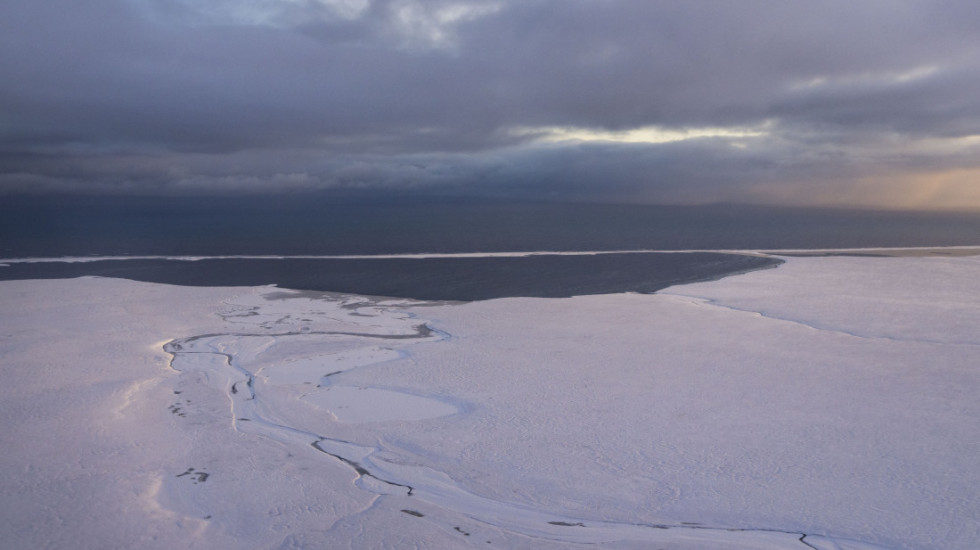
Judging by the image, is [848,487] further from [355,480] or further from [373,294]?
[373,294]

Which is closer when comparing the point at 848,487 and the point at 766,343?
the point at 848,487

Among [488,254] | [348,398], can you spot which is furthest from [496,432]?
[488,254]

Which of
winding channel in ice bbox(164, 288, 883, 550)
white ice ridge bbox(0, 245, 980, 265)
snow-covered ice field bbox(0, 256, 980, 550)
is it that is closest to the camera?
winding channel in ice bbox(164, 288, 883, 550)

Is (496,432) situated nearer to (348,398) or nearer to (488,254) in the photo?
(348,398)

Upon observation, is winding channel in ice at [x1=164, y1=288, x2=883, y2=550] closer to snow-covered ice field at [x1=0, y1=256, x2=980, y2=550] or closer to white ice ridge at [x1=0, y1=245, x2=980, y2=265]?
snow-covered ice field at [x1=0, y1=256, x2=980, y2=550]

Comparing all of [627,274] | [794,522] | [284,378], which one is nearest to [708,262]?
[627,274]

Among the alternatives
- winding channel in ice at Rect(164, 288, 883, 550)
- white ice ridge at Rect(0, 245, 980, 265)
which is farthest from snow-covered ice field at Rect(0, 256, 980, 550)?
white ice ridge at Rect(0, 245, 980, 265)

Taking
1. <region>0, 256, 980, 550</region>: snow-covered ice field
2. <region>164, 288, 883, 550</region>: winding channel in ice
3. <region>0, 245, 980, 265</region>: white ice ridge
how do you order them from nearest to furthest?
<region>164, 288, 883, 550</region>: winding channel in ice → <region>0, 256, 980, 550</region>: snow-covered ice field → <region>0, 245, 980, 265</region>: white ice ridge
